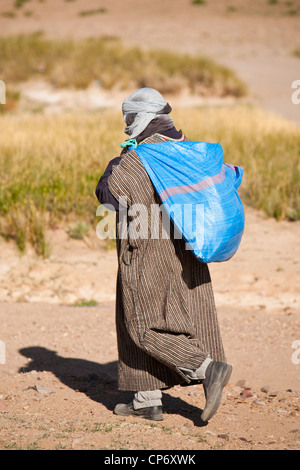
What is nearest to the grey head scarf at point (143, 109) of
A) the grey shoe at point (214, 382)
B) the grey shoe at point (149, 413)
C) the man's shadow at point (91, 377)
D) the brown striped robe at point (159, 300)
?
the brown striped robe at point (159, 300)

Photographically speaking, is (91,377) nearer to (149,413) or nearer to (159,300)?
(149,413)

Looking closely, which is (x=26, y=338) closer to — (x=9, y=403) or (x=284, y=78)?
(x=9, y=403)

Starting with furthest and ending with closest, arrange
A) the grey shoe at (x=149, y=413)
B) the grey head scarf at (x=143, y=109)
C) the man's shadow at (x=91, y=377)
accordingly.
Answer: the man's shadow at (x=91, y=377) < the grey shoe at (x=149, y=413) < the grey head scarf at (x=143, y=109)

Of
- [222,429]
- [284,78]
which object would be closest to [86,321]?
[222,429]

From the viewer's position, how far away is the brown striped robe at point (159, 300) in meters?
3.19

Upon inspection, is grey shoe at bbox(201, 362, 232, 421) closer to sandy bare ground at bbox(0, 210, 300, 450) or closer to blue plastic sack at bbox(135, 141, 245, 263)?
sandy bare ground at bbox(0, 210, 300, 450)

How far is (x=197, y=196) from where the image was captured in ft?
10.3

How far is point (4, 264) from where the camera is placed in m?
6.54

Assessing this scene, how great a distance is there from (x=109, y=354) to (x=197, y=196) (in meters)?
2.19

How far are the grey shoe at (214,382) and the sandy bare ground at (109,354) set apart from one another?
180 millimetres

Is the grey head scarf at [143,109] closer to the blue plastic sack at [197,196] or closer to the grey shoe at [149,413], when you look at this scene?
the blue plastic sack at [197,196]

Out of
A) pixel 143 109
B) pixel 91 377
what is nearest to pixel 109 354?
pixel 91 377

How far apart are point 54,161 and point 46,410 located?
498 centimetres

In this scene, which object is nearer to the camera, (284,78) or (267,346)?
(267,346)
